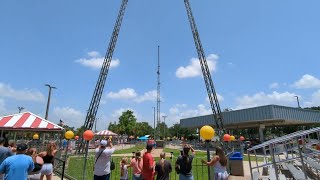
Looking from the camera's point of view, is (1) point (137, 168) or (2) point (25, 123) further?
(2) point (25, 123)

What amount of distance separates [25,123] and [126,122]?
52209 mm

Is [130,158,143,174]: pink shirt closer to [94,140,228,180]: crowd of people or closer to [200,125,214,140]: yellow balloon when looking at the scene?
[94,140,228,180]: crowd of people

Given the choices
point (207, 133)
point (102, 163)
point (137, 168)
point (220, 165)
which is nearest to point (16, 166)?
point (102, 163)

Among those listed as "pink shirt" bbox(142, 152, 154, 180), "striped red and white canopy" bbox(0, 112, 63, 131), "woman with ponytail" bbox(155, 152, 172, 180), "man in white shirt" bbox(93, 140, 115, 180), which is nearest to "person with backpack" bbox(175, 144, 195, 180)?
"woman with ponytail" bbox(155, 152, 172, 180)

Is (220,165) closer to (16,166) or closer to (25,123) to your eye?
(16,166)

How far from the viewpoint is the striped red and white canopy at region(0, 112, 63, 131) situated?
40.8 ft

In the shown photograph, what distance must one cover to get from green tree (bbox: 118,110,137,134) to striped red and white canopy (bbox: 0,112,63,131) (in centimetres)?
5097

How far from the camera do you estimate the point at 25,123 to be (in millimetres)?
12836

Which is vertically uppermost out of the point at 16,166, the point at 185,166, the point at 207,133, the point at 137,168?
the point at 207,133

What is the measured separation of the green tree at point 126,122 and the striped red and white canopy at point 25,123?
5097cm

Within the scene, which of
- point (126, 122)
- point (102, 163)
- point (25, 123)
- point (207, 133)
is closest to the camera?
point (207, 133)

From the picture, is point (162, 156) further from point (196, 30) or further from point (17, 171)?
point (196, 30)

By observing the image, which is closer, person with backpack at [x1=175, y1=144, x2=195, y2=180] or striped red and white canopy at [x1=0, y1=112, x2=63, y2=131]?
person with backpack at [x1=175, y1=144, x2=195, y2=180]

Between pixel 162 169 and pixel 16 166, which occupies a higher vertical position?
pixel 16 166
